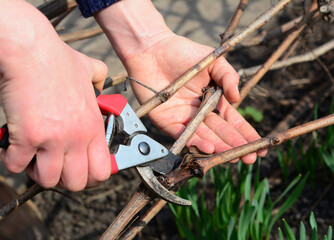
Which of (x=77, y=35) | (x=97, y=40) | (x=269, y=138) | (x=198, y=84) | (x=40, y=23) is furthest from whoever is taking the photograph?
(x=97, y=40)

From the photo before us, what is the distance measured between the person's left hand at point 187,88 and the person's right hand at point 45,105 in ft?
1.69

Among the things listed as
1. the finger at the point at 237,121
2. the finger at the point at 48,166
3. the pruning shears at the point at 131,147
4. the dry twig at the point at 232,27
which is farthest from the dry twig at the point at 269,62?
the finger at the point at 48,166

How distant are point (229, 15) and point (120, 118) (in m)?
2.45

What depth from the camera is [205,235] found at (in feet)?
5.91

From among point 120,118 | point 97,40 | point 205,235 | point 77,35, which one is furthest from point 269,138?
point 97,40

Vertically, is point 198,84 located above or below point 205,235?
above

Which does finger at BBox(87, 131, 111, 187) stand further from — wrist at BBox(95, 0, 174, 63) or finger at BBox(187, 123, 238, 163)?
wrist at BBox(95, 0, 174, 63)

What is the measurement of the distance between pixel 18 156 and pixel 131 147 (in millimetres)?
383

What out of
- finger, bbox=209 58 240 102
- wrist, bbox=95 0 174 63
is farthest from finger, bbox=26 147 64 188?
wrist, bbox=95 0 174 63

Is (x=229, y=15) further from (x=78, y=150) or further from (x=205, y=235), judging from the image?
(x=78, y=150)

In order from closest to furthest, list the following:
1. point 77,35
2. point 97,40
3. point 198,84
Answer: point 198,84 < point 77,35 < point 97,40

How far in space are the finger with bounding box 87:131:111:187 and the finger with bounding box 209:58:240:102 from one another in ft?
1.81

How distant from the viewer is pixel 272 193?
2.29 m

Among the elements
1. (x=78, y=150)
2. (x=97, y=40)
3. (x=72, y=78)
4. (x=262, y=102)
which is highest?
(x=72, y=78)
